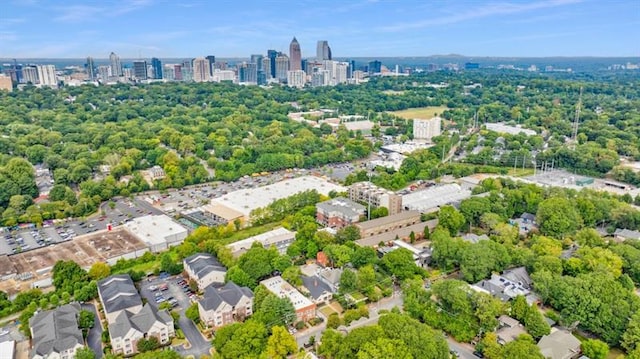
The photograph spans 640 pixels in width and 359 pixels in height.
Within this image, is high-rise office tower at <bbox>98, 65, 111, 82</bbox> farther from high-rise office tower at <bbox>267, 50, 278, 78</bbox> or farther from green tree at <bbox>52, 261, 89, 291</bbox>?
green tree at <bbox>52, 261, 89, 291</bbox>

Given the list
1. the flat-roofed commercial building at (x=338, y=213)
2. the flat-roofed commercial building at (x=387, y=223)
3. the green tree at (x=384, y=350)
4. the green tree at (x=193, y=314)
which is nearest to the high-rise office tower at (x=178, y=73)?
the flat-roofed commercial building at (x=338, y=213)

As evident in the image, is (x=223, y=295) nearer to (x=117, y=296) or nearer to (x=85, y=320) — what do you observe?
(x=117, y=296)

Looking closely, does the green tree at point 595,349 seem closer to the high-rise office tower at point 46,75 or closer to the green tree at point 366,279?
the green tree at point 366,279

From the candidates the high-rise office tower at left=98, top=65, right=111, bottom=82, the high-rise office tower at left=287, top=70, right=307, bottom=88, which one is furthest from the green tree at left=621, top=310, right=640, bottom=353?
the high-rise office tower at left=98, top=65, right=111, bottom=82

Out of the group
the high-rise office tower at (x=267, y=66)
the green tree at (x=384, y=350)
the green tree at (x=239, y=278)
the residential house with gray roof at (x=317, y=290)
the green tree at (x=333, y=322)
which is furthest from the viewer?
the high-rise office tower at (x=267, y=66)

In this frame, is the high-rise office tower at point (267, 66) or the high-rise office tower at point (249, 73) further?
→ the high-rise office tower at point (267, 66)

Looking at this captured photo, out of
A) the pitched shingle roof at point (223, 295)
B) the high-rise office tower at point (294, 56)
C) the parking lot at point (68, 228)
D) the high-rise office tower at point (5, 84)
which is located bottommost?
the parking lot at point (68, 228)

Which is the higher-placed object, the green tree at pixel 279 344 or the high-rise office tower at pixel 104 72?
the high-rise office tower at pixel 104 72

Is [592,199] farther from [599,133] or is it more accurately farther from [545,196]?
[599,133]
